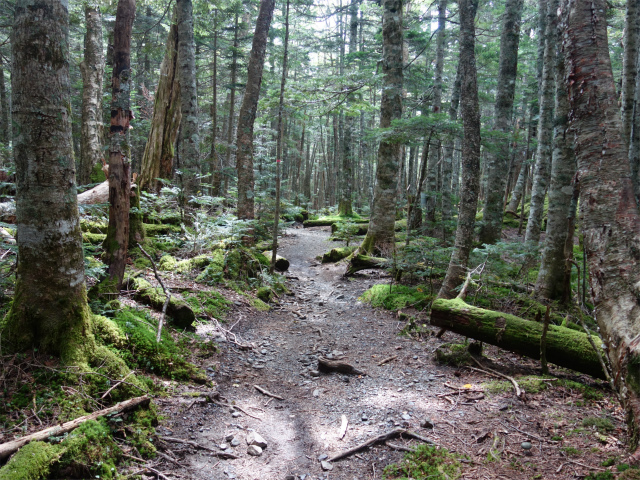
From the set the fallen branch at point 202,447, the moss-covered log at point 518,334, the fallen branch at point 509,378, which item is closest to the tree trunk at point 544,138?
the moss-covered log at point 518,334

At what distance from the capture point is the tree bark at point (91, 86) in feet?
39.3

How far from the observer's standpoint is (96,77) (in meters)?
12.1

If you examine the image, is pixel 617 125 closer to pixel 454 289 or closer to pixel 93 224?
pixel 454 289

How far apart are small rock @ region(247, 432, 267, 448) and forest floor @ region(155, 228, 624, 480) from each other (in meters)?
0.05

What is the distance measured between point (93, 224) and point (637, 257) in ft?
28.3

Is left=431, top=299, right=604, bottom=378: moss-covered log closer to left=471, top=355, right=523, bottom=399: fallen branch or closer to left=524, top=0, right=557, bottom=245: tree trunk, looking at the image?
left=471, top=355, right=523, bottom=399: fallen branch

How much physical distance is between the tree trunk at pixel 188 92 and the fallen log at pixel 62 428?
728 centimetres

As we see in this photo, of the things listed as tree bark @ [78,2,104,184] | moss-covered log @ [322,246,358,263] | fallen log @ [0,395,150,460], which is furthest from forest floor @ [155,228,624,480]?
tree bark @ [78,2,104,184]

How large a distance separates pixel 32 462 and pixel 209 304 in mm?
4252

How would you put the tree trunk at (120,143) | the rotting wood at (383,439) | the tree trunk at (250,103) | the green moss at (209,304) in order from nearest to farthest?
the rotting wood at (383,439) < the tree trunk at (120,143) < the green moss at (209,304) < the tree trunk at (250,103)

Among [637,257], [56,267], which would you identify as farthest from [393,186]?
[56,267]

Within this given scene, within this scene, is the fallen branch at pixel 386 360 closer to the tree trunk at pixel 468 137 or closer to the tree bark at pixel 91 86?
the tree trunk at pixel 468 137

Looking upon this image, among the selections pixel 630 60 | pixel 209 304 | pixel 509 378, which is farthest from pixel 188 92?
pixel 630 60

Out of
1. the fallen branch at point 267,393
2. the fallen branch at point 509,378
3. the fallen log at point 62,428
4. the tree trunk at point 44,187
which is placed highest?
the tree trunk at point 44,187
